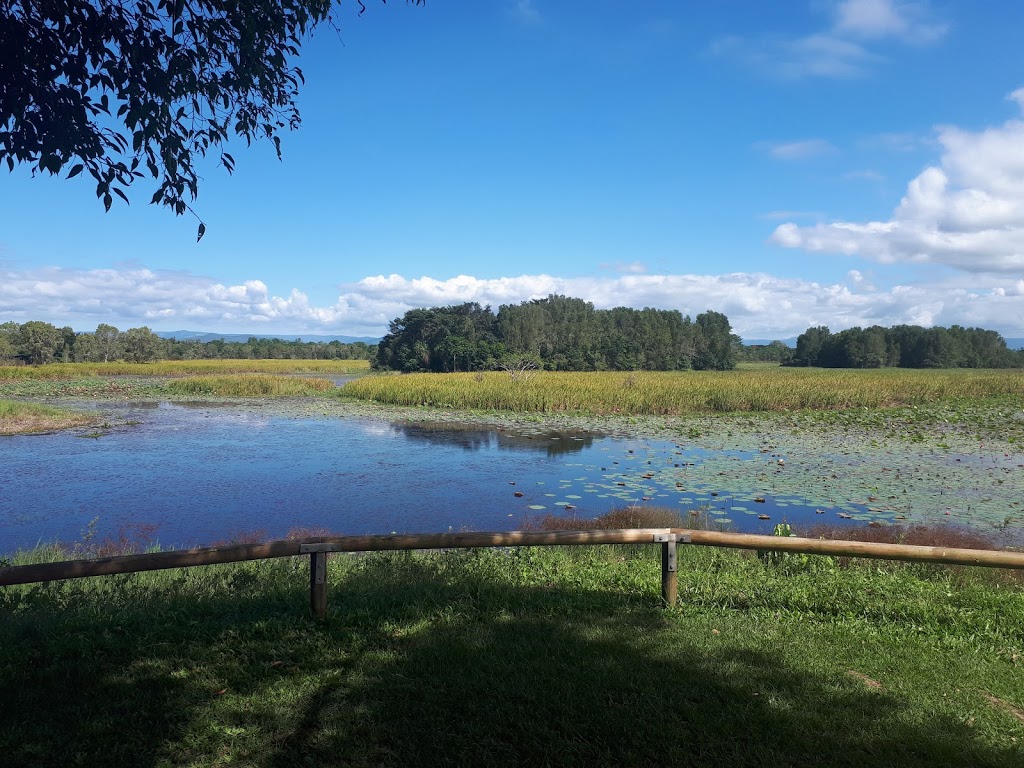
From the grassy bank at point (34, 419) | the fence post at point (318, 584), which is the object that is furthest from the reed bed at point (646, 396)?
the fence post at point (318, 584)

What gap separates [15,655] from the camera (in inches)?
165

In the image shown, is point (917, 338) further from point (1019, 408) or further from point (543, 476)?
point (543, 476)

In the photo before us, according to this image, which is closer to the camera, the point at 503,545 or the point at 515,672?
the point at 515,672

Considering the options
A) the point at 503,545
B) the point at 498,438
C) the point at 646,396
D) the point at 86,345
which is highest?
the point at 86,345

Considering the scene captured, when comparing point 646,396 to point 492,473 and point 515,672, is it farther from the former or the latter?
point 515,672

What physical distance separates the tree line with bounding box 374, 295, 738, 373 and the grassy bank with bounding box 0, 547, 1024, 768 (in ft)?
196

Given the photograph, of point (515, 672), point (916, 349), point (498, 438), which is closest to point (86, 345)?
point (498, 438)

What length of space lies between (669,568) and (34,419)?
90.3ft

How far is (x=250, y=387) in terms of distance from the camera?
1642 inches

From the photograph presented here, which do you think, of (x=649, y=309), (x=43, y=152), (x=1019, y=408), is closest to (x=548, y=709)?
(x=43, y=152)

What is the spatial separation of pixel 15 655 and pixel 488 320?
265 ft

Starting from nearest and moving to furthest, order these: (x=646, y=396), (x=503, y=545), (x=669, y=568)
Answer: (x=503, y=545)
(x=669, y=568)
(x=646, y=396)

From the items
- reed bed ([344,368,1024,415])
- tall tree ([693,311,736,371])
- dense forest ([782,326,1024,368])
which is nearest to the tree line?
tall tree ([693,311,736,371])

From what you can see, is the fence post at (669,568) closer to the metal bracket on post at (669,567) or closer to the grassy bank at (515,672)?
the metal bracket on post at (669,567)
